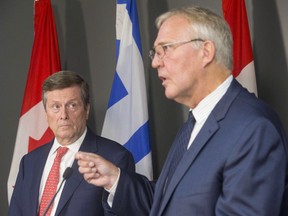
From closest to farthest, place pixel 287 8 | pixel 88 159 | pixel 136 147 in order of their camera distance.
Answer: pixel 88 159
pixel 287 8
pixel 136 147

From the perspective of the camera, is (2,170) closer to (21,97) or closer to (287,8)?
(21,97)

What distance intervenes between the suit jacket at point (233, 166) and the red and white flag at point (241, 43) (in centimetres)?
123

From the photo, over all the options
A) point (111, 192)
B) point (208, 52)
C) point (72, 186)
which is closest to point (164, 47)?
point (208, 52)

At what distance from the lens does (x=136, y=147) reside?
306 cm

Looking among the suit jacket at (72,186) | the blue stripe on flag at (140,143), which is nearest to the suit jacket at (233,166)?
the suit jacket at (72,186)

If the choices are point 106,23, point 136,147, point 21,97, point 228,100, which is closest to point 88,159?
point 228,100

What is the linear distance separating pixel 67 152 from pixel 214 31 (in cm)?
123

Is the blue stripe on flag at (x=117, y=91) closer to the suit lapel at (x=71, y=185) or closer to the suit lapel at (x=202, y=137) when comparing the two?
the suit lapel at (x=71, y=185)

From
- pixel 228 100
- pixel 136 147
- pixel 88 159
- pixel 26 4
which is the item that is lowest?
pixel 136 147

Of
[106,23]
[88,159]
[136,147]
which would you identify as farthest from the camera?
[106,23]

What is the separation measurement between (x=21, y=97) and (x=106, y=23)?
3.11 ft

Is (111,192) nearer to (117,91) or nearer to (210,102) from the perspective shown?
(210,102)

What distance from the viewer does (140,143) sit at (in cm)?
305

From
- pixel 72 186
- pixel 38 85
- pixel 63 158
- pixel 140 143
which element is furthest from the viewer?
pixel 38 85
